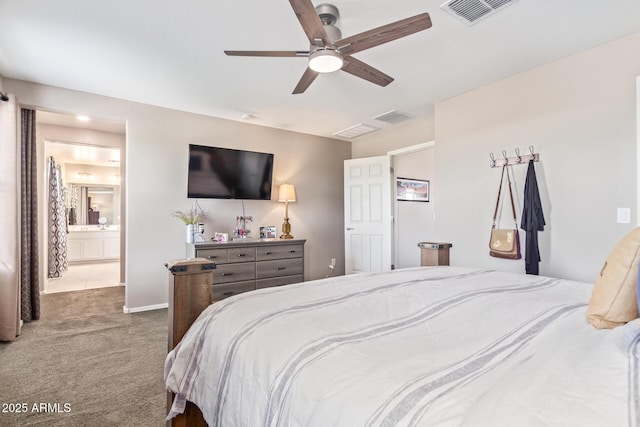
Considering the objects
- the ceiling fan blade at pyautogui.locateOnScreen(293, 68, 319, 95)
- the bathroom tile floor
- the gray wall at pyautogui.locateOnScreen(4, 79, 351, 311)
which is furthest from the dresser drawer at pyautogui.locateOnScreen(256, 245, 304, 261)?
the bathroom tile floor

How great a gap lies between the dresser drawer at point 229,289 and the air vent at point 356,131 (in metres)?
2.69

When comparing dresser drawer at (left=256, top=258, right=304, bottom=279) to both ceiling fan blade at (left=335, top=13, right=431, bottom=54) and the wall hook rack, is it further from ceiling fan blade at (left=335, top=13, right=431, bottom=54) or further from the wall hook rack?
ceiling fan blade at (left=335, top=13, right=431, bottom=54)

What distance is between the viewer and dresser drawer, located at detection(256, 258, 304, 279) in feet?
13.4

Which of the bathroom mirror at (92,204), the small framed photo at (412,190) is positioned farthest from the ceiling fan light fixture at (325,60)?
the bathroom mirror at (92,204)

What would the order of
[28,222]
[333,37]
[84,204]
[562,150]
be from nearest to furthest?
[333,37]
[562,150]
[28,222]
[84,204]

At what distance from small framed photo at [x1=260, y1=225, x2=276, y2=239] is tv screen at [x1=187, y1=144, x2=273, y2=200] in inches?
17.7

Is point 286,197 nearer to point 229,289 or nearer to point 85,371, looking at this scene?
point 229,289

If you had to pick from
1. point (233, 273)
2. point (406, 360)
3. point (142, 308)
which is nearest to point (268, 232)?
point (233, 273)

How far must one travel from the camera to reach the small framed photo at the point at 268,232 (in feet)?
15.4

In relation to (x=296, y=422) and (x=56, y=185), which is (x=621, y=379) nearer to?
(x=296, y=422)

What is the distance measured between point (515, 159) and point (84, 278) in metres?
6.97

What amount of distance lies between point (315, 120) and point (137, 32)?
2.48 m

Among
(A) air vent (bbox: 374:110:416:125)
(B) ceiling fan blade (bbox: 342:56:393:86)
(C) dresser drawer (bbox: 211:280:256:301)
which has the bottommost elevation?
(C) dresser drawer (bbox: 211:280:256:301)

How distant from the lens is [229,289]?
3.81 metres
